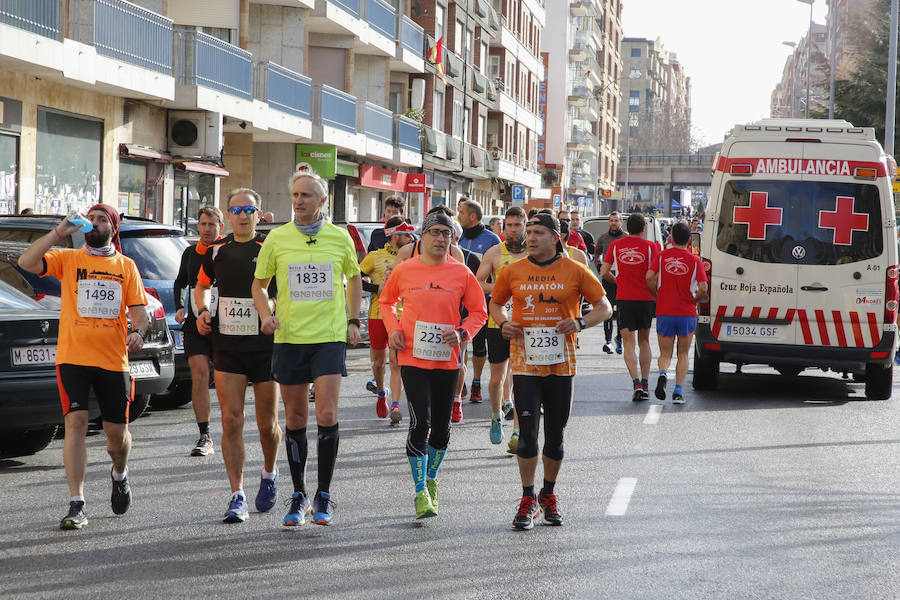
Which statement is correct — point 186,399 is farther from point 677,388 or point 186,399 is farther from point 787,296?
point 787,296

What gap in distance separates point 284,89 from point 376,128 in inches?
324

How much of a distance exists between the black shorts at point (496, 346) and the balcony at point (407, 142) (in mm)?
29715

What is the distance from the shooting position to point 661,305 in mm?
13125

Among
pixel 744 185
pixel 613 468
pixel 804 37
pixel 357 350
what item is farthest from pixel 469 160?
pixel 804 37

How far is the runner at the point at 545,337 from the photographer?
23.3 ft

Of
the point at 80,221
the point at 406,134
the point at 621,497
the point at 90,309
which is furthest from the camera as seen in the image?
the point at 406,134

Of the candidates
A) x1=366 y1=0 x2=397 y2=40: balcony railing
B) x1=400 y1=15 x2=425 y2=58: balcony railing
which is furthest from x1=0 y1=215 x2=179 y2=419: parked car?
x1=400 y1=15 x2=425 y2=58: balcony railing

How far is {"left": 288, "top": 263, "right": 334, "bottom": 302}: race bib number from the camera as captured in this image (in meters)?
6.87

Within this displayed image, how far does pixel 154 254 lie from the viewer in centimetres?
1172

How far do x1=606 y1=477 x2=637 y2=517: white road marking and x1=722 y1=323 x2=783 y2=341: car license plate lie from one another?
17.9 feet

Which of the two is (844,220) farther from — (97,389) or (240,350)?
(97,389)

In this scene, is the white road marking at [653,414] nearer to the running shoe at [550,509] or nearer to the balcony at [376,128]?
the running shoe at [550,509]

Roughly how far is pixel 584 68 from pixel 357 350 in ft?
246

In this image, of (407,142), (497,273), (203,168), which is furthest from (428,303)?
(407,142)
